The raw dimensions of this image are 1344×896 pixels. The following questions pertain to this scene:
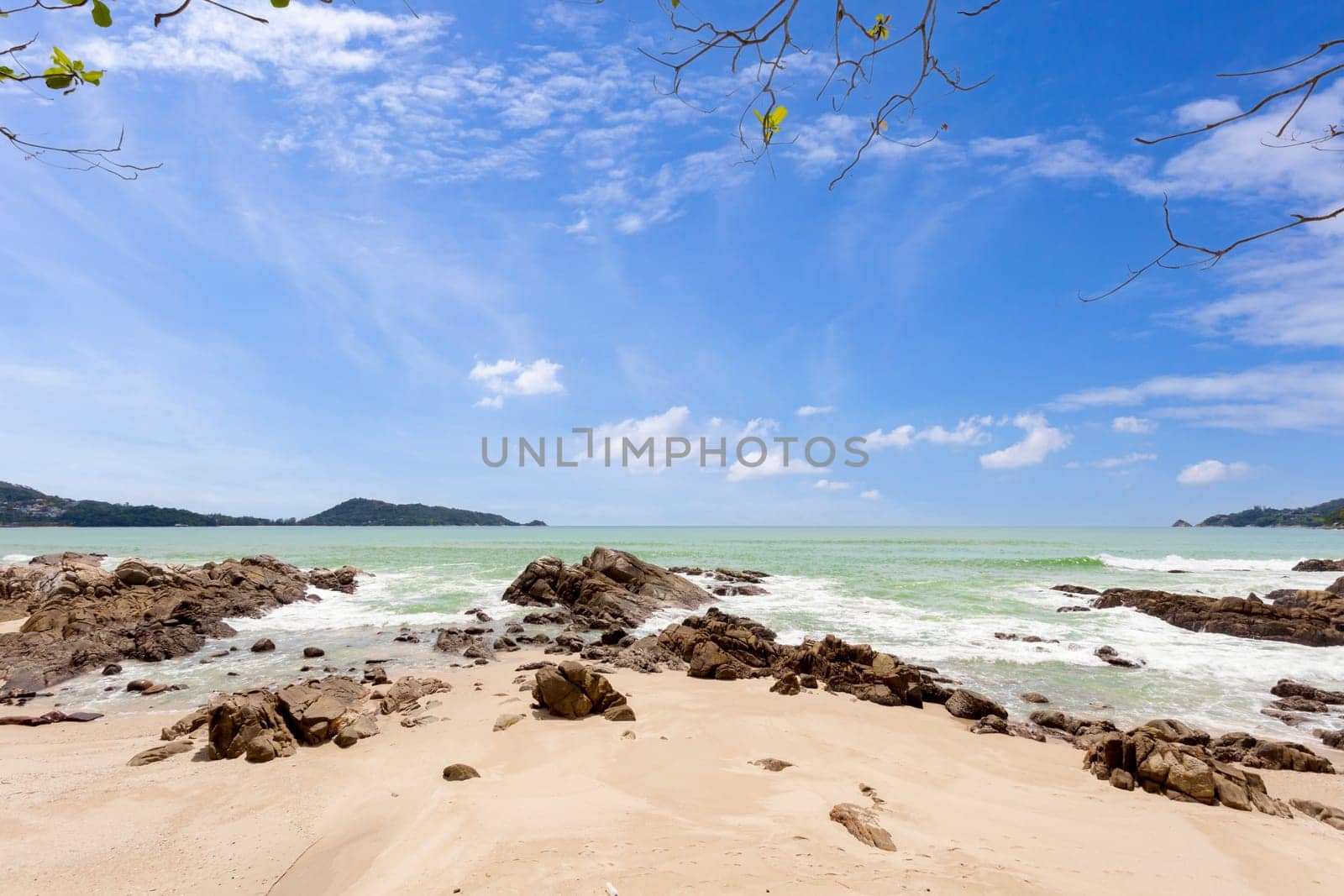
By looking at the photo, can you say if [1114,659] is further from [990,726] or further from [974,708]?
[990,726]

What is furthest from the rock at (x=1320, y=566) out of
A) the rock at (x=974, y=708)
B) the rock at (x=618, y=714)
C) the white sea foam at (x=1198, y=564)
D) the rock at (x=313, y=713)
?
the rock at (x=313, y=713)

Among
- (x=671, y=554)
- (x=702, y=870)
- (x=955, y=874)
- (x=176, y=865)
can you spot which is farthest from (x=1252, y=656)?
(x=671, y=554)

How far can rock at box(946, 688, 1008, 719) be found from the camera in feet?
27.7

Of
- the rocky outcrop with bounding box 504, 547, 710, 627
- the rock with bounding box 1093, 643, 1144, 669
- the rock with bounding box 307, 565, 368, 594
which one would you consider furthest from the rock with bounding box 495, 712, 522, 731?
the rock with bounding box 307, 565, 368, 594

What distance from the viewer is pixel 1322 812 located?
561 centimetres

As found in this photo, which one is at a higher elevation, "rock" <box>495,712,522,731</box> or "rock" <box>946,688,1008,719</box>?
"rock" <box>495,712,522,731</box>

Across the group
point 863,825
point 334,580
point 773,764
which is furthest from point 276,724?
point 334,580

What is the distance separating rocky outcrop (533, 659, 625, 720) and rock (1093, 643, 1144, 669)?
991 cm

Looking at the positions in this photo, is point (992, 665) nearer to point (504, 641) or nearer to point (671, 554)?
point (504, 641)

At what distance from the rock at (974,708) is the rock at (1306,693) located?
5148 mm

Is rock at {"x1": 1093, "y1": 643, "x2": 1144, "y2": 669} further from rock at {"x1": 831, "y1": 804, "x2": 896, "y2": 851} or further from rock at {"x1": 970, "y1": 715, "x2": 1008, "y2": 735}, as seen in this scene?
rock at {"x1": 831, "y1": 804, "x2": 896, "y2": 851}

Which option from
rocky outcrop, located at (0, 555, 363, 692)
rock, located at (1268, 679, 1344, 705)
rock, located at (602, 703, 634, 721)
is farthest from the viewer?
rocky outcrop, located at (0, 555, 363, 692)

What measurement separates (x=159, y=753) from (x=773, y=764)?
19.6 ft

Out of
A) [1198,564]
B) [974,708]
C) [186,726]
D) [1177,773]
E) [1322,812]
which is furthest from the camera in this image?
[1198,564]
